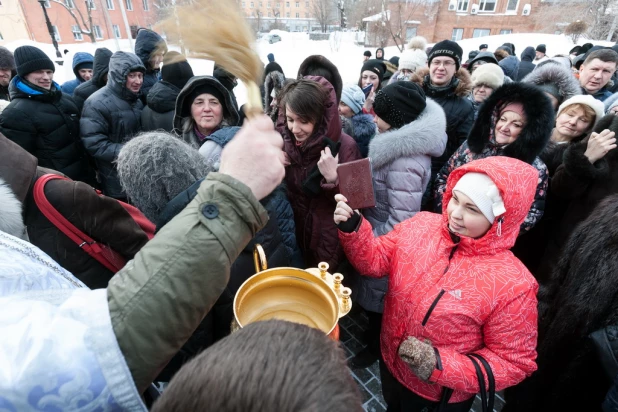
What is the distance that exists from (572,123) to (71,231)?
12.8 feet

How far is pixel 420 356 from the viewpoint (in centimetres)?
141

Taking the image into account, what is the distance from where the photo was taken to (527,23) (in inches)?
1271

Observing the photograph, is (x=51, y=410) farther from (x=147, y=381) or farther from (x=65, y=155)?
(x=65, y=155)

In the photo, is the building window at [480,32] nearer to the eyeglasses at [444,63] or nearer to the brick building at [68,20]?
the brick building at [68,20]

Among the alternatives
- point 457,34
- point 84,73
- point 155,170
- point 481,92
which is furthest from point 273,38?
point 155,170

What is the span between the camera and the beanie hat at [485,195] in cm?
147

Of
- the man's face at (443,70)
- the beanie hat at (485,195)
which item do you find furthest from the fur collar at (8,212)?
the man's face at (443,70)

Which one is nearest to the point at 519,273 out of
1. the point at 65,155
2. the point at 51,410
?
the point at 51,410

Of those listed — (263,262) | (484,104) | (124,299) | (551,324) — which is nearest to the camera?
(124,299)

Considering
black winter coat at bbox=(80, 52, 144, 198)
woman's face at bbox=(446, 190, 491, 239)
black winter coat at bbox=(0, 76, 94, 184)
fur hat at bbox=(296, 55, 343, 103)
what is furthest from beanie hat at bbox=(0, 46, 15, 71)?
woman's face at bbox=(446, 190, 491, 239)

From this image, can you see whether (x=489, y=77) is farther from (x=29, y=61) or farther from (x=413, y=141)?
(x=29, y=61)

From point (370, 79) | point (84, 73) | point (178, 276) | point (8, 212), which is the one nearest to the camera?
point (178, 276)

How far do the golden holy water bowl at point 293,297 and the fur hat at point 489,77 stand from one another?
166 inches

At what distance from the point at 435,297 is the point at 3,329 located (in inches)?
60.1
